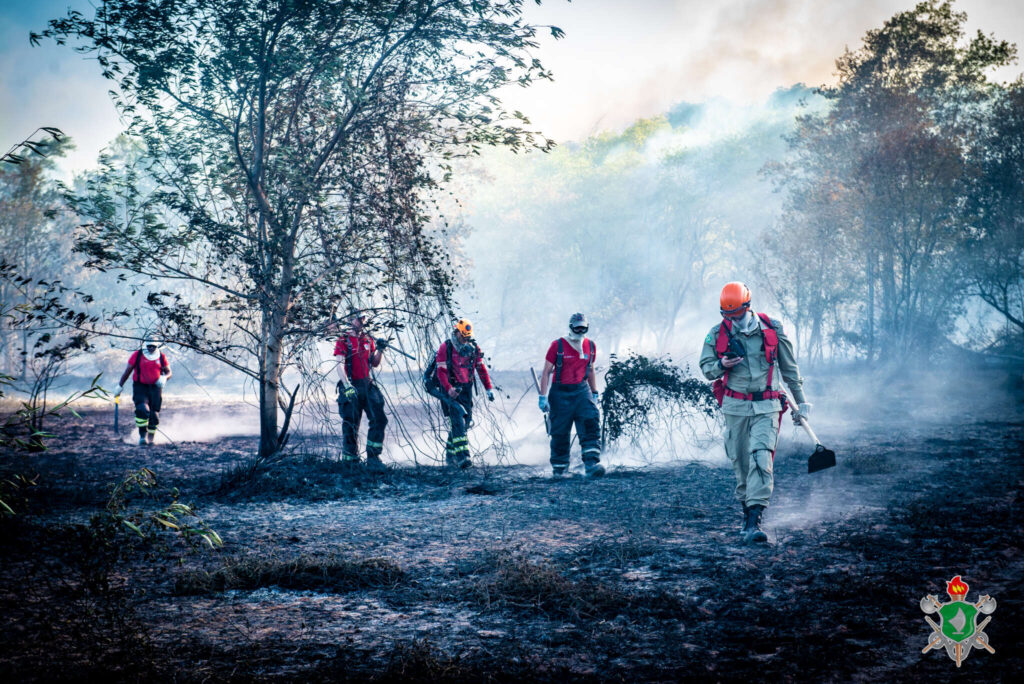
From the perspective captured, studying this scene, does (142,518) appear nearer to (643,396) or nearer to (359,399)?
(359,399)

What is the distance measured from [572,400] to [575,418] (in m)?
0.24

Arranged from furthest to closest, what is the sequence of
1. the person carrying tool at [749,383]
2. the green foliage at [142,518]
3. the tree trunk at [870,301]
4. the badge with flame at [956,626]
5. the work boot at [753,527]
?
the tree trunk at [870,301]
the person carrying tool at [749,383]
the work boot at [753,527]
the green foliage at [142,518]
the badge with flame at [956,626]

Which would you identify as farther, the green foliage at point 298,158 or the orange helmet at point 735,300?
the green foliage at point 298,158

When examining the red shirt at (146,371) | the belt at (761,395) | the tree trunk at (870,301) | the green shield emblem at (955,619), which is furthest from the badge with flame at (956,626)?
the tree trunk at (870,301)

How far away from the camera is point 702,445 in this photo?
11984mm

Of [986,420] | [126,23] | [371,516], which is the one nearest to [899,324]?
[986,420]

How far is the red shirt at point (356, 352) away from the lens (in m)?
9.84

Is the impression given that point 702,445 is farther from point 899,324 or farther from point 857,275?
point 857,275

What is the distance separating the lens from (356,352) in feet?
32.3

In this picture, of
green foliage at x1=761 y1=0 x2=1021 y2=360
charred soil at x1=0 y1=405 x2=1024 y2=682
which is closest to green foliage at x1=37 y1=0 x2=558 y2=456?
charred soil at x1=0 y1=405 x2=1024 y2=682

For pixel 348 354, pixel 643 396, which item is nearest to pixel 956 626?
pixel 643 396

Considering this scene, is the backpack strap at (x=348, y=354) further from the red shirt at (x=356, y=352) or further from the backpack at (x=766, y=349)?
the backpack at (x=766, y=349)

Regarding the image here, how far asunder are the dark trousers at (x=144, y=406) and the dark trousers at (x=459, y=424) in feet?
19.2

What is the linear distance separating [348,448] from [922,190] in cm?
1872
